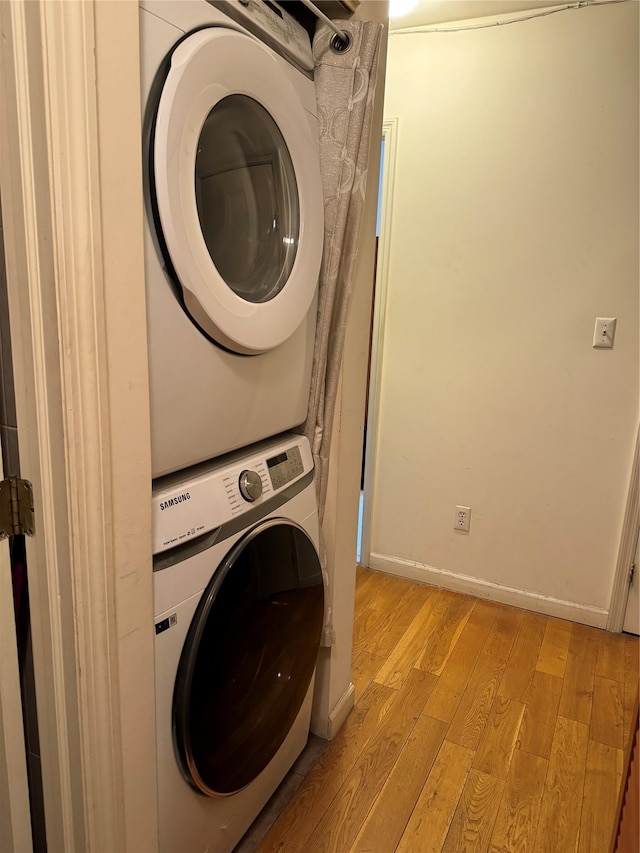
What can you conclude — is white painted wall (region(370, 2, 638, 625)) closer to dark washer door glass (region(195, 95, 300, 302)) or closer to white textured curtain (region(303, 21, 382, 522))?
white textured curtain (region(303, 21, 382, 522))

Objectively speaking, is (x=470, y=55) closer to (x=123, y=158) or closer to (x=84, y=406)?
(x=123, y=158)

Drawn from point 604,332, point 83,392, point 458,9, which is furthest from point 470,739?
point 458,9

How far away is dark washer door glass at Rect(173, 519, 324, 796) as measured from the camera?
102 cm

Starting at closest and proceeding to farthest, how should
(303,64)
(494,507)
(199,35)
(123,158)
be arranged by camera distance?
(123,158) < (199,35) < (303,64) < (494,507)

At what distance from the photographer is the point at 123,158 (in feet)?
2.48

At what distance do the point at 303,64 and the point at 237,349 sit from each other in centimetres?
66

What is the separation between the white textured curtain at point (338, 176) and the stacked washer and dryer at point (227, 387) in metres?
0.04

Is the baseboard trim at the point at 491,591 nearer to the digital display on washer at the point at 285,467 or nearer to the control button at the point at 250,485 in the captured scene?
the digital display on washer at the point at 285,467

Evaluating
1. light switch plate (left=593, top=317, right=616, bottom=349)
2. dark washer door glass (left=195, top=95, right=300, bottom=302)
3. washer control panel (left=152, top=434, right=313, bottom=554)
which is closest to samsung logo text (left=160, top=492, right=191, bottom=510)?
washer control panel (left=152, top=434, right=313, bottom=554)

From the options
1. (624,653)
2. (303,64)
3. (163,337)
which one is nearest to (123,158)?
(163,337)

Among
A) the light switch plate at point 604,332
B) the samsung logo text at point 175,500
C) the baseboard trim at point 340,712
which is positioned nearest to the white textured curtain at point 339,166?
the samsung logo text at point 175,500

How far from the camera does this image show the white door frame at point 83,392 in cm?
69

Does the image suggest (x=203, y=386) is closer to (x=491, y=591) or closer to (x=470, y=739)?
(x=470, y=739)

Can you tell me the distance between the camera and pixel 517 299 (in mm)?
2217
